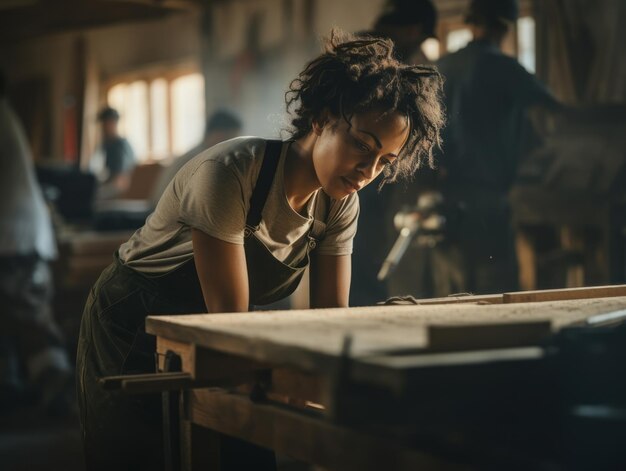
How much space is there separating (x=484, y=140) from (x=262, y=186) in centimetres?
269

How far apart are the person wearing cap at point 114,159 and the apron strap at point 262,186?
9.12m

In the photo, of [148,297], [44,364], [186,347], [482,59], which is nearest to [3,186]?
[44,364]

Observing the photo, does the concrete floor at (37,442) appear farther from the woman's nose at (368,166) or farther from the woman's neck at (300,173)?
the woman's nose at (368,166)

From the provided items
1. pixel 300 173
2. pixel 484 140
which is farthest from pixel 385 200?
pixel 300 173

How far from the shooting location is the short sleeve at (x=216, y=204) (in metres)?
2.11

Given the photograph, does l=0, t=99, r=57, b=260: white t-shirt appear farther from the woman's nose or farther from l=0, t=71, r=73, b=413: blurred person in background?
the woman's nose

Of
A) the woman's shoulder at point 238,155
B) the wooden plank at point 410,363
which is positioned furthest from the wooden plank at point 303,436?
the woman's shoulder at point 238,155

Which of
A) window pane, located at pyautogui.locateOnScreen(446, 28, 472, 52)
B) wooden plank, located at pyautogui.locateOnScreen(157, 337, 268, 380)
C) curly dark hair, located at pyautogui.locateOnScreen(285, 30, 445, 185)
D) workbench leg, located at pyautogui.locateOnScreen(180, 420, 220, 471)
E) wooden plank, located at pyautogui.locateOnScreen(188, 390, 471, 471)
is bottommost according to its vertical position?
workbench leg, located at pyautogui.locateOnScreen(180, 420, 220, 471)

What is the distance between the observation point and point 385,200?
181 inches

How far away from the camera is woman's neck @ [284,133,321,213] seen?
7.46 ft

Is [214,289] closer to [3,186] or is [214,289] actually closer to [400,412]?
[400,412]

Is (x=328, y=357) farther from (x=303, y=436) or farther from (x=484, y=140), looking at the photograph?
(x=484, y=140)

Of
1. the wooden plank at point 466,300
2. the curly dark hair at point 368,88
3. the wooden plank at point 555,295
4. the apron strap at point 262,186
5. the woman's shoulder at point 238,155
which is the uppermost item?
the curly dark hair at point 368,88

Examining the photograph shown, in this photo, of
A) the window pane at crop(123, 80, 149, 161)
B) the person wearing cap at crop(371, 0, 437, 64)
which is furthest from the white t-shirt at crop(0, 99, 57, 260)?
the window pane at crop(123, 80, 149, 161)
